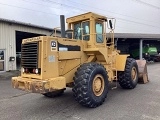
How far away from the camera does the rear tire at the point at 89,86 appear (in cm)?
586

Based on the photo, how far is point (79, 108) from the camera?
20.7 ft

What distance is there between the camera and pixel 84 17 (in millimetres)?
7246

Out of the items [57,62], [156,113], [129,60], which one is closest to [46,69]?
[57,62]

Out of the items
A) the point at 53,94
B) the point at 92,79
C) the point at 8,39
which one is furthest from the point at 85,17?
the point at 8,39

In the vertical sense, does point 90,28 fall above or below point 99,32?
above

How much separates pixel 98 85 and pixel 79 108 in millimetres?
930

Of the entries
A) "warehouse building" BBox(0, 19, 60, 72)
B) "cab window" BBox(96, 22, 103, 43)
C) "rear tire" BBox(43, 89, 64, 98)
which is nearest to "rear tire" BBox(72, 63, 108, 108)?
"cab window" BBox(96, 22, 103, 43)

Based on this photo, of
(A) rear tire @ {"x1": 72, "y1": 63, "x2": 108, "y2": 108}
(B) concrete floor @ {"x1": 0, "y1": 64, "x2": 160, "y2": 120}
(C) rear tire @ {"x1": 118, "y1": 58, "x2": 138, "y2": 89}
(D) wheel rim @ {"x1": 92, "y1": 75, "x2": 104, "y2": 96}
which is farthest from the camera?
(C) rear tire @ {"x1": 118, "y1": 58, "x2": 138, "y2": 89}

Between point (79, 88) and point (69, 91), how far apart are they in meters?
2.97

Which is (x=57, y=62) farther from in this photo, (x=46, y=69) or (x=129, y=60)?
(x=129, y=60)

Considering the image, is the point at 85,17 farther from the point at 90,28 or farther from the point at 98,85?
the point at 98,85

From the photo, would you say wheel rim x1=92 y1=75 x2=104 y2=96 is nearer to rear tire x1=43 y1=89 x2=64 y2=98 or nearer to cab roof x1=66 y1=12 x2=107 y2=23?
rear tire x1=43 y1=89 x2=64 y2=98

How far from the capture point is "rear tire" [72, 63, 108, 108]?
5863mm

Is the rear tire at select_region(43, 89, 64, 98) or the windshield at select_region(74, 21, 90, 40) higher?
the windshield at select_region(74, 21, 90, 40)
